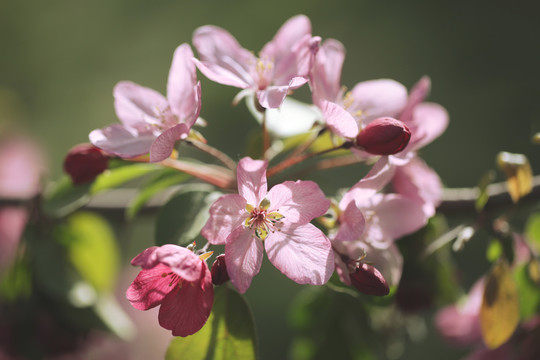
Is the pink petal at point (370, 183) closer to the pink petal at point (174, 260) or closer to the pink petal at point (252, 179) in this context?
the pink petal at point (252, 179)

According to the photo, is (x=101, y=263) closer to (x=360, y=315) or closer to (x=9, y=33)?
(x=360, y=315)

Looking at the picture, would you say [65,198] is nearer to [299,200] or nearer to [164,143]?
[164,143]

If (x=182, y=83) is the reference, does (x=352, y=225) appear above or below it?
below

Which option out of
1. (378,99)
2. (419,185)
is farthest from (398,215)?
(378,99)

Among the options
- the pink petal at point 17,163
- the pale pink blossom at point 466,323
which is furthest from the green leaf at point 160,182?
the pink petal at point 17,163

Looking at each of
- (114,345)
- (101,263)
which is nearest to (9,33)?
(114,345)

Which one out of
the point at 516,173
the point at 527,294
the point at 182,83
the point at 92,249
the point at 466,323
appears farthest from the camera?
the point at 92,249
